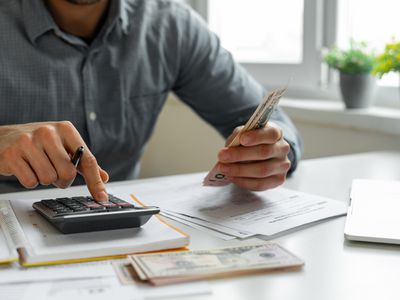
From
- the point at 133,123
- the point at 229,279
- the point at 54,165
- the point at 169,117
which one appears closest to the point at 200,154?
the point at 169,117

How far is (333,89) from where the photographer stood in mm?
2039

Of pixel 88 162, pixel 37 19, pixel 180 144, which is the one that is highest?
pixel 37 19

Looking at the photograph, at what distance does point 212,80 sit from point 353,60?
0.46 metres

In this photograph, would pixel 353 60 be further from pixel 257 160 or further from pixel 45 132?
pixel 45 132

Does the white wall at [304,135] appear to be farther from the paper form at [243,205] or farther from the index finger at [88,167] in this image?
the index finger at [88,167]

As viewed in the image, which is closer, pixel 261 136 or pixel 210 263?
pixel 210 263

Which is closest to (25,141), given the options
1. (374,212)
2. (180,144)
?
(374,212)

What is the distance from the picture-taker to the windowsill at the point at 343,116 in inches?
65.7

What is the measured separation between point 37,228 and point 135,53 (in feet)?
2.50

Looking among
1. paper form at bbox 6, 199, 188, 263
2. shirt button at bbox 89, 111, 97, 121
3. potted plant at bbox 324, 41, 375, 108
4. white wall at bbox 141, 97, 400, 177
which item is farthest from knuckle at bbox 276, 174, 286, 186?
potted plant at bbox 324, 41, 375, 108

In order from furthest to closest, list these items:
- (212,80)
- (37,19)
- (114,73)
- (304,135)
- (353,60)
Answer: (304,135) → (353,60) → (212,80) → (114,73) → (37,19)

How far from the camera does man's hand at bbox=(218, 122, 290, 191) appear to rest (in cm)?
98

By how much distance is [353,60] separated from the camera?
1.77 meters

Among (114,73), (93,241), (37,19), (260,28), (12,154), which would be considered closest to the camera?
(93,241)
